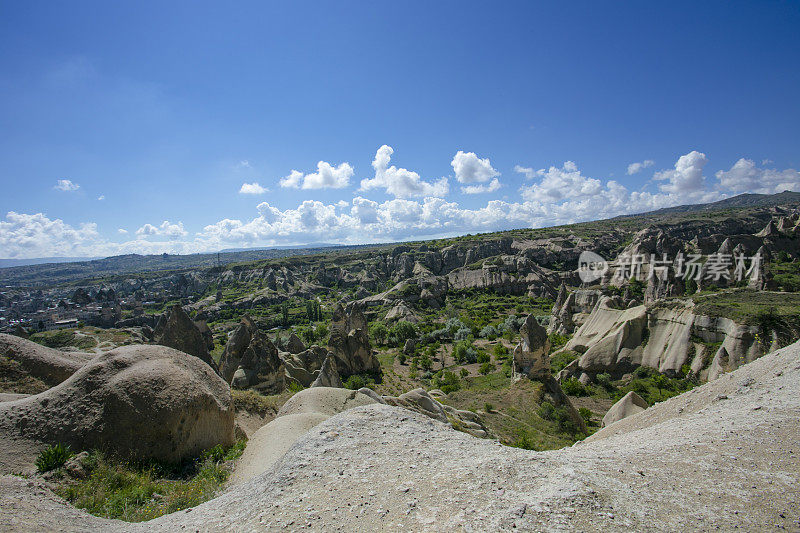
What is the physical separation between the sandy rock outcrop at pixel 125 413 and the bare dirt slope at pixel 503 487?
2701mm

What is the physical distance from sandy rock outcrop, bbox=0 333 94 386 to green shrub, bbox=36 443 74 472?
6.95m

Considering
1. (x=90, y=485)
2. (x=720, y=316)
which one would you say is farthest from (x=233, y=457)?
(x=720, y=316)

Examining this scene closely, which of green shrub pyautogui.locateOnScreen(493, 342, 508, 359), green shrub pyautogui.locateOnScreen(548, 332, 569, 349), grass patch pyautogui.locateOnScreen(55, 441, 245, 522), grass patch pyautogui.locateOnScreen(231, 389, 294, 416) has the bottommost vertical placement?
green shrub pyautogui.locateOnScreen(493, 342, 508, 359)

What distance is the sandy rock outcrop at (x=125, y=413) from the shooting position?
28.4 ft

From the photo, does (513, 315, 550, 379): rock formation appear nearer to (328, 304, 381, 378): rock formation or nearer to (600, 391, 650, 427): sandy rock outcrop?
(600, 391, 650, 427): sandy rock outcrop

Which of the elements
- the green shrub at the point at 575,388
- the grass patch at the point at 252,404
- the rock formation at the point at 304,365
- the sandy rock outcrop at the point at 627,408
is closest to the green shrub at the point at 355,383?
the rock formation at the point at 304,365

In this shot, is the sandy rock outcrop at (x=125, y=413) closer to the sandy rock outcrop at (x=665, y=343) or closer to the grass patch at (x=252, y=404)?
the grass patch at (x=252, y=404)

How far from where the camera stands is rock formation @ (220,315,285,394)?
24.0 m

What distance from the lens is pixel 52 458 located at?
7.94 metres

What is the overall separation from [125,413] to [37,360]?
754 centimetres

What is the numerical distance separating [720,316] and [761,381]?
18981 mm

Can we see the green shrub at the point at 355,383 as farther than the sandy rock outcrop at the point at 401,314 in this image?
No

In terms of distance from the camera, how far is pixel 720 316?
27344 mm

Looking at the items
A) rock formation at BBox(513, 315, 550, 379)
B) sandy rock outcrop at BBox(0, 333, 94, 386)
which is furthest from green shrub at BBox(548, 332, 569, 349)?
sandy rock outcrop at BBox(0, 333, 94, 386)
